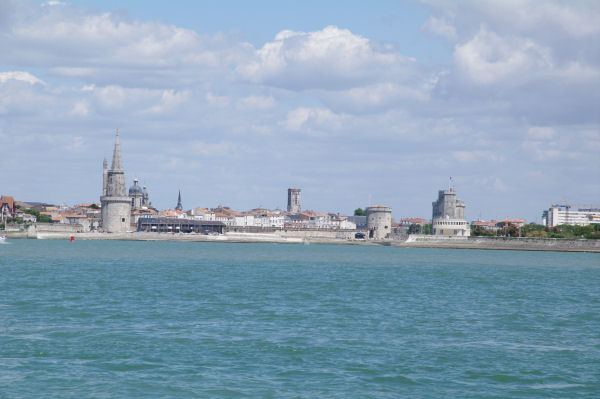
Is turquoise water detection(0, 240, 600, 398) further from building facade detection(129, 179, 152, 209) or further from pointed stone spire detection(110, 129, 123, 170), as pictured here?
building facade detection(129, 179, 152, 209)

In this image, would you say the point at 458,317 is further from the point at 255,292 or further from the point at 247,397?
the point at 247,397

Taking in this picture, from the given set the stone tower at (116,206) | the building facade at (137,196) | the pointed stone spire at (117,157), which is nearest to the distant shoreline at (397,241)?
the stone tower at (116,206)

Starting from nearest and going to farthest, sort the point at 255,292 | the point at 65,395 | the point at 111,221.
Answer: the point at 65,395, the point at 255,292, the point at 111,221

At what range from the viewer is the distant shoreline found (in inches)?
4277

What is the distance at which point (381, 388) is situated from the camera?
1454 centimetres

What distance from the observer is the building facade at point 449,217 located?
143625 millimetres

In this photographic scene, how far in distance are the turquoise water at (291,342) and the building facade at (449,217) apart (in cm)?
10905

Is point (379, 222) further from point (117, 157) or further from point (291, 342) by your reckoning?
point (291, 342)

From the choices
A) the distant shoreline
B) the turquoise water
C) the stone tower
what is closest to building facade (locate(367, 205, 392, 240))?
the distant shoreline

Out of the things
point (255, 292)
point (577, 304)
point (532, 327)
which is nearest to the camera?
point (532, 327)

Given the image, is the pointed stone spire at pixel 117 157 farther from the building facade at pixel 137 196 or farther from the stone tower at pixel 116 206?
the building facade at pixel 137 196

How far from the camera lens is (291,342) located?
19.0 meters

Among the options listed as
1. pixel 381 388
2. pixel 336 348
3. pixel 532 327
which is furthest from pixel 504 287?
pixel 381 388

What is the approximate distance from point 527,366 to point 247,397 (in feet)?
20.8
